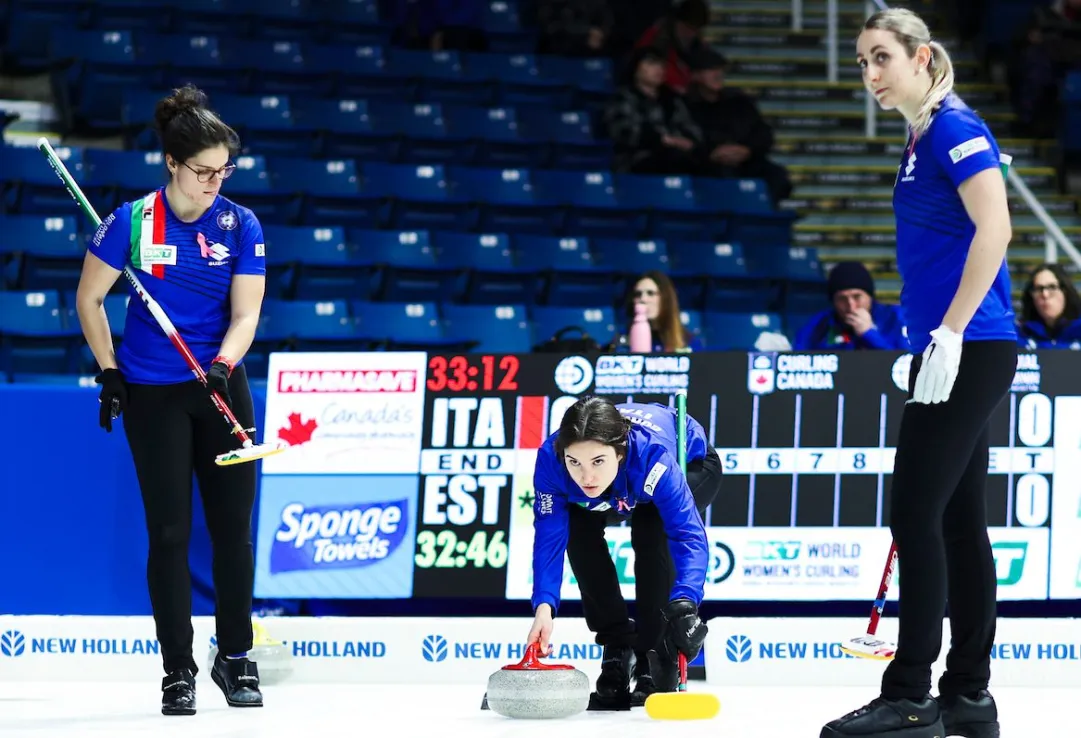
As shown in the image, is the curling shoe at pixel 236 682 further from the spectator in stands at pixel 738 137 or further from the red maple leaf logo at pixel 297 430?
the spectator in stands at pixel 738 137

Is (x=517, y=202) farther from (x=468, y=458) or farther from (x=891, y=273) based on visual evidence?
(x=468, y=458)

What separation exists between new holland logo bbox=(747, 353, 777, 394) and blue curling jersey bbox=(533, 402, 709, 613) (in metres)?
1.33

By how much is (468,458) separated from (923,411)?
248 centimetres

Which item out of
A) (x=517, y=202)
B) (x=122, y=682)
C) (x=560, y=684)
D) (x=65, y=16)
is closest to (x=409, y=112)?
(x=517, y=202)

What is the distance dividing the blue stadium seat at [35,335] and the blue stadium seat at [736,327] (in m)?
3.41

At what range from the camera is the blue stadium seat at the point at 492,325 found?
8.12 metres

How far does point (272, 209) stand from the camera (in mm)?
8805

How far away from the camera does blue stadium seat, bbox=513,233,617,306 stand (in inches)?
349

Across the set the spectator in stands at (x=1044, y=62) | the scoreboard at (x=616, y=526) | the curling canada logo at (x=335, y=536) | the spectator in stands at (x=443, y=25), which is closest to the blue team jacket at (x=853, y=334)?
the scoreboard at (x=616, y=526)

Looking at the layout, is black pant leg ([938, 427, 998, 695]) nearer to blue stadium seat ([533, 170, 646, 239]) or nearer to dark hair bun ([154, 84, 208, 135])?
dark hair bun ([154, 84, 208, 135])

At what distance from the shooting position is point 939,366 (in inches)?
117

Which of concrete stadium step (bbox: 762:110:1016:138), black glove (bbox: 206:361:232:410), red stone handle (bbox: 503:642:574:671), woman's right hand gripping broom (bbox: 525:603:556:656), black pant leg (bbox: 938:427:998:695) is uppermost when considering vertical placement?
concrete stadium step (bbox: 762:110:1016:138)

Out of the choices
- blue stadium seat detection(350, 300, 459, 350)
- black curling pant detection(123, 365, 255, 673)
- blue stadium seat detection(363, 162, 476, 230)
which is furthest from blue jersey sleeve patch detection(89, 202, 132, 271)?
blue stadium seat detection(363, 162, 476, 230)

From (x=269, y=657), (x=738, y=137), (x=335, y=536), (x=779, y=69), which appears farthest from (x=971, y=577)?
(x=779, y=69)
